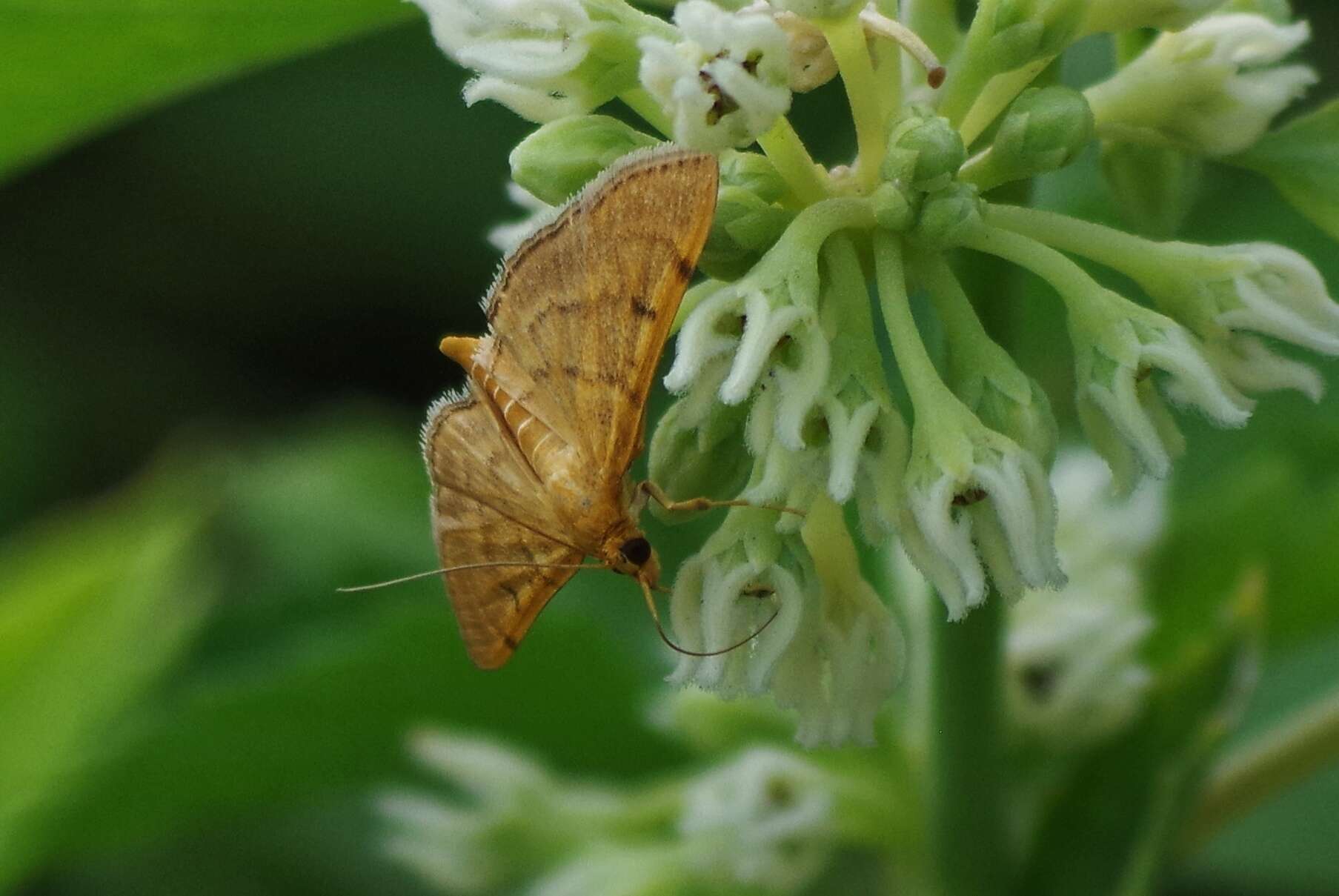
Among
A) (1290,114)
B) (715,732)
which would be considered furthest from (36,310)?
(1290,114)

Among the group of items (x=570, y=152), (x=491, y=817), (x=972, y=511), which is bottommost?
(x=491, y=817)

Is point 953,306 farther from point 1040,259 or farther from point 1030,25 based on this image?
point 1030,25

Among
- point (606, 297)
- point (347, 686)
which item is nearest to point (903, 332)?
point (606, 297)

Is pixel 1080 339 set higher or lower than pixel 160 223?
higher

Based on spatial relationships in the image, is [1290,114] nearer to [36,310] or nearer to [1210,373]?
[1210,373]

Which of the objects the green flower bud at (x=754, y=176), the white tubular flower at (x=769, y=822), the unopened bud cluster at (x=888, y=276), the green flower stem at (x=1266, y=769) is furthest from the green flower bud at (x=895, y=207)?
the green flower stem at (x=1266, y=769)

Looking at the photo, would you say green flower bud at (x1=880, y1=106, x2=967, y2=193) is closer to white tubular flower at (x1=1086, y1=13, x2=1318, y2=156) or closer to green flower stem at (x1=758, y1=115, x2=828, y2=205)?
green flower stem at (x1=758, y1=115, x2=828, y2=205)
